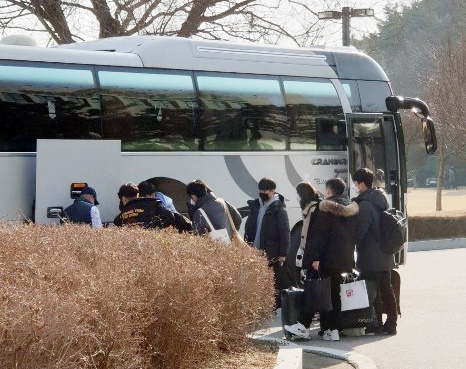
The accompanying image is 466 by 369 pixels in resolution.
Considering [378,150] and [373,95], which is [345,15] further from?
[378,150]

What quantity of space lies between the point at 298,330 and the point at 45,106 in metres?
4.56

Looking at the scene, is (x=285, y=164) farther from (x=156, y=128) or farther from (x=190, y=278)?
(x=190, y=278)

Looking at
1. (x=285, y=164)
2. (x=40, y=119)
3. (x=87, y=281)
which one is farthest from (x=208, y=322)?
(x=285, y=164)

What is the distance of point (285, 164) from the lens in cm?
1711

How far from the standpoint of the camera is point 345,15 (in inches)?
1105

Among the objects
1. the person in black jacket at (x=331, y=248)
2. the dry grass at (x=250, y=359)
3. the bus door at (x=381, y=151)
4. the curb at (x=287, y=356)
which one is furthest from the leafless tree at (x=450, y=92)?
the dry grass at (x=250, y=359)

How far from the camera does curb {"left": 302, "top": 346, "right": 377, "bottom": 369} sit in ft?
33.0

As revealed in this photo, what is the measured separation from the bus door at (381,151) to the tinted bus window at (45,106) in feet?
16.6

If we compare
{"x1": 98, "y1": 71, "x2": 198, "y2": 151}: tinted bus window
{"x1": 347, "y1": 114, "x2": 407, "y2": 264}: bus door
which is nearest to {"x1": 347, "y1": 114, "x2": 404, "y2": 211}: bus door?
{"x1": 347, "y1": 114, "x2": 407, "y2": 264}: bus door

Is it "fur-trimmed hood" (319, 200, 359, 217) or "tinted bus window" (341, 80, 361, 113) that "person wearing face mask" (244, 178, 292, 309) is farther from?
"tinted bus window" (341, 80, 361, 113)

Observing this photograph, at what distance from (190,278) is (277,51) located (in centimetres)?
1040

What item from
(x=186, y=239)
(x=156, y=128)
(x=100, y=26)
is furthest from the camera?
(x=100, y=26)

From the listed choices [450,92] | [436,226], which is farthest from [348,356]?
[450,92]

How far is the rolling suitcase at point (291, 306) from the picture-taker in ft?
38.3
